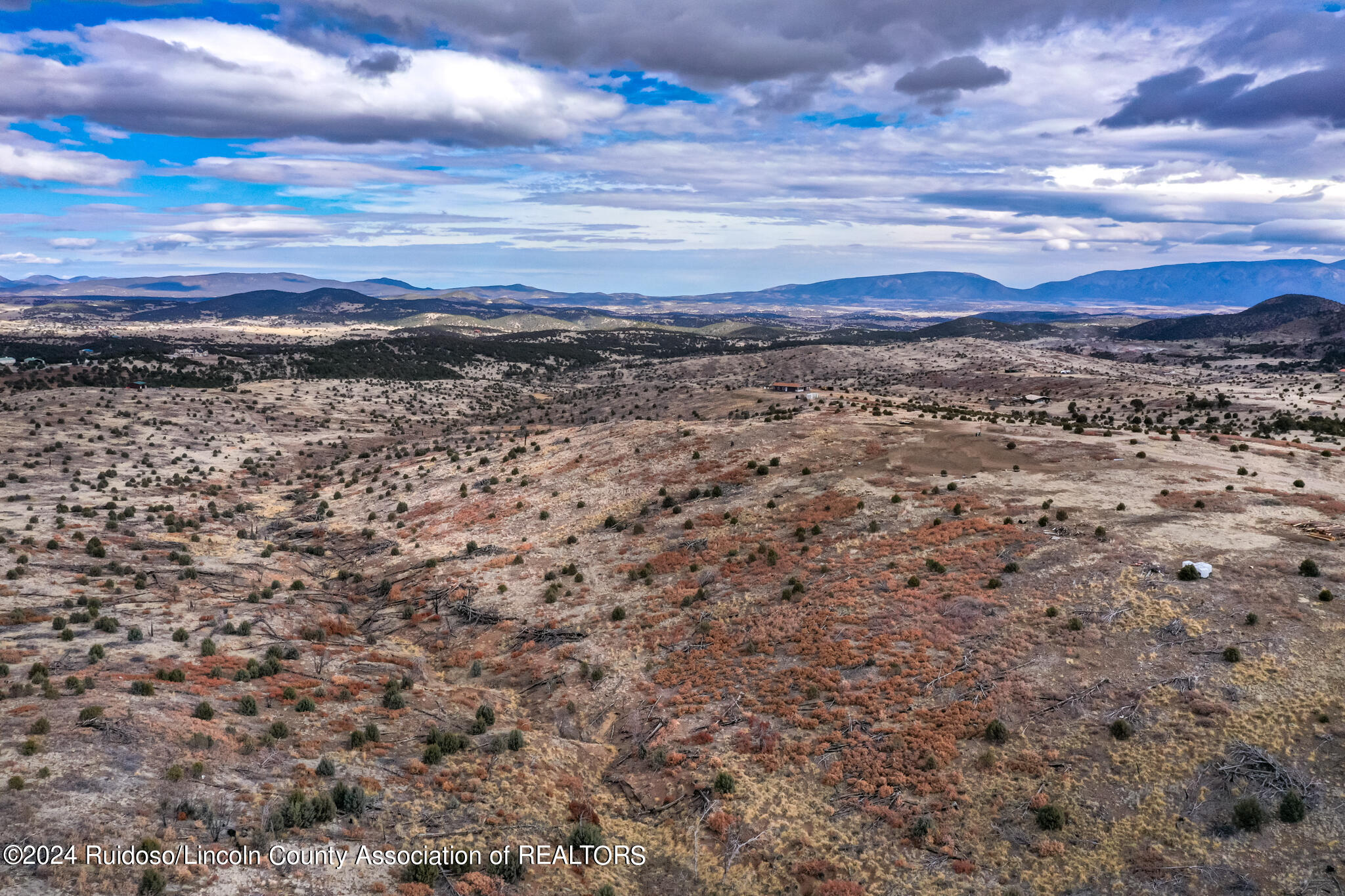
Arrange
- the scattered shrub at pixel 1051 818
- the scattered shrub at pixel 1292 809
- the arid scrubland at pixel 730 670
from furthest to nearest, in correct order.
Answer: the scattered shrub at pixel 1051 818 < the arid scrubland at pixel 730 670 < the scattered shrub at pixel 1292 809

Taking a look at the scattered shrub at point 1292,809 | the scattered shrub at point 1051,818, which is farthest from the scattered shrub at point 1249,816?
the scattered shrub at point 1051,818

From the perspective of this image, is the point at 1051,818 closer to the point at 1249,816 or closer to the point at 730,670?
the point at 1249,816

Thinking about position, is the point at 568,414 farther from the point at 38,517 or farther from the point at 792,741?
the point at 792,741

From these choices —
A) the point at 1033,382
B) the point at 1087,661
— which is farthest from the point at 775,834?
the point at 1033,382

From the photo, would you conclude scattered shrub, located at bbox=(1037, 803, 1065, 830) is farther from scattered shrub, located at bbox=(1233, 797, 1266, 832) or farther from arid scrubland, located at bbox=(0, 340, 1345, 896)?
scattered shrub, located at bbox=(1233, 797, 1266, 832)

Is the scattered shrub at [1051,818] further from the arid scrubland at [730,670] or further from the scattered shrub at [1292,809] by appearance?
the scattered shrub at [1292,809]

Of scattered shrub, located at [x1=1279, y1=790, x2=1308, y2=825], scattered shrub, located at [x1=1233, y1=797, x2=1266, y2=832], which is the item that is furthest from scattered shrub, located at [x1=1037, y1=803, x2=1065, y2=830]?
scattered shrub, located at [x1=1279, y1=790, x2=1308, y2=825]

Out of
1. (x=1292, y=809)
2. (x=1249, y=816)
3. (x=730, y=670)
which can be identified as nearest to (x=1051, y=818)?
(x=1249, y=816)

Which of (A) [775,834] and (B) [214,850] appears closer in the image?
(B) [214,850]
